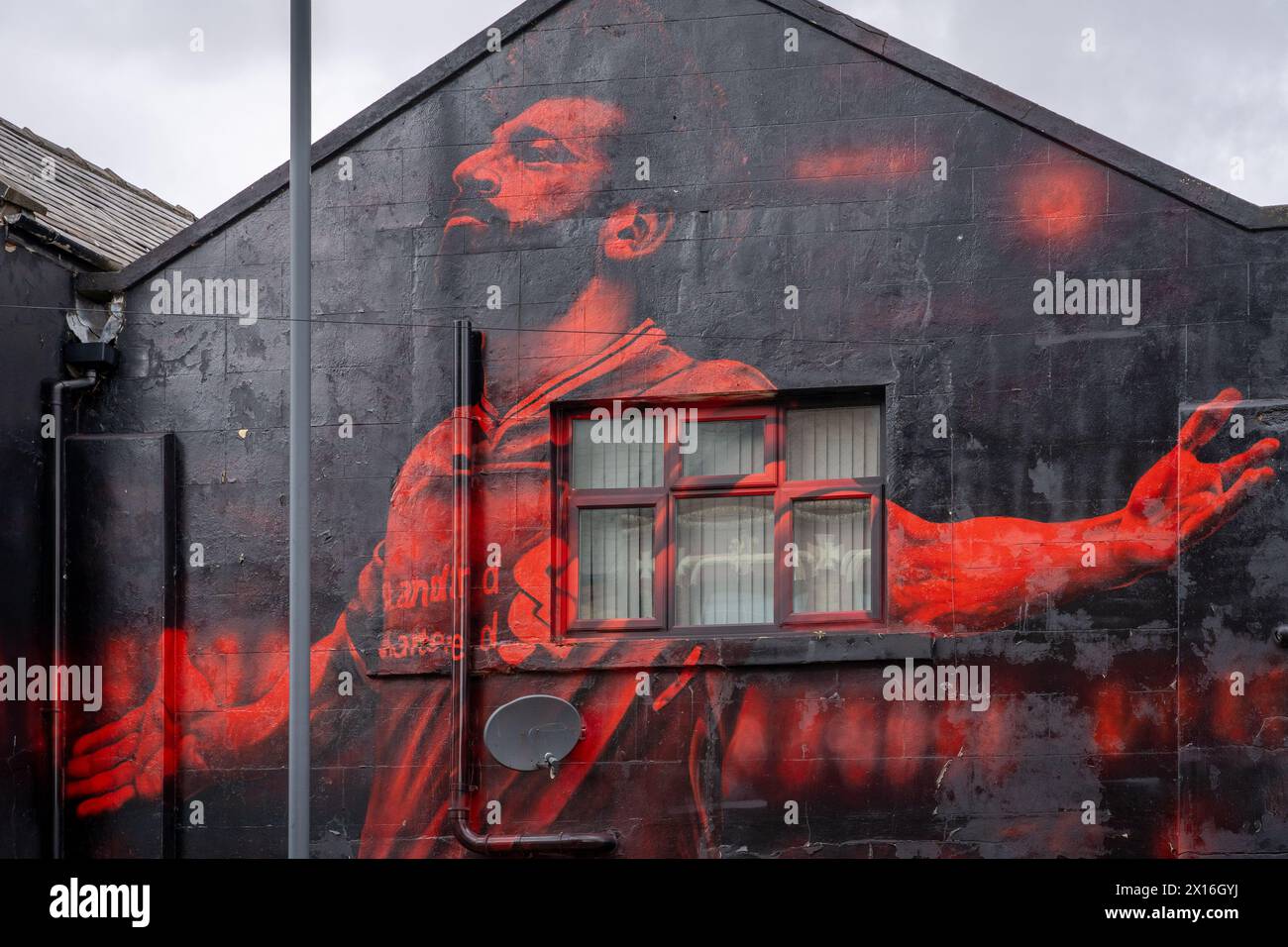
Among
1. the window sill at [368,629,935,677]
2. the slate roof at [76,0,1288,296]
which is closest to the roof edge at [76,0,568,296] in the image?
the slate roof at [76,0,1288,296]

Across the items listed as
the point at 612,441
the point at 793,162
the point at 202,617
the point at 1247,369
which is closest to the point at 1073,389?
the point at 1247,369

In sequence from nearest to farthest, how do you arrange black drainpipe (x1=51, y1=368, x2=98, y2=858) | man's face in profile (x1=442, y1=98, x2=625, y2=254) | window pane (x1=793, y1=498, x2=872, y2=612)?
1. window pane (x1=793, y1=498, x2=872, y2=612)
2. black drainpipe (x1=51, y1=368, x2=98, y2=858)
3. man's face in profile (x1=442, y1=98, x2=625, y2=254)

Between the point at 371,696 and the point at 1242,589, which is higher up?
the point at 1242,589

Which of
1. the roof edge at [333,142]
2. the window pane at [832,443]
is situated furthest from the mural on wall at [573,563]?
A: the roof edge at [333,142]

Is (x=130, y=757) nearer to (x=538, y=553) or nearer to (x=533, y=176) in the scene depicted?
(x=538, y=553)

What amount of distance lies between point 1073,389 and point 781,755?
3.55 m

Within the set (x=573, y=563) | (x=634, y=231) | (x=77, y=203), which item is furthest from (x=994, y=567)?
(x=77, y=203)

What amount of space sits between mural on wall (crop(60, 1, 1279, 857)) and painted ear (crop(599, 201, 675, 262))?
0.02 meters

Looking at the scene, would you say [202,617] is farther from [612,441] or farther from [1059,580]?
[1059,580]

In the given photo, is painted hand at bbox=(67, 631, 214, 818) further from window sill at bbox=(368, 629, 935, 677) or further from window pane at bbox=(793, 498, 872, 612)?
window pane at bbox=(793, 498, 872, 612)

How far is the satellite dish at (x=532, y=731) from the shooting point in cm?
1221

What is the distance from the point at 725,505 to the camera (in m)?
12.8

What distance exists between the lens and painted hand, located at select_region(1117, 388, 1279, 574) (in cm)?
1201

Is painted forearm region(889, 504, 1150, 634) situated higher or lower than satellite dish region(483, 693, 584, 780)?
higher
